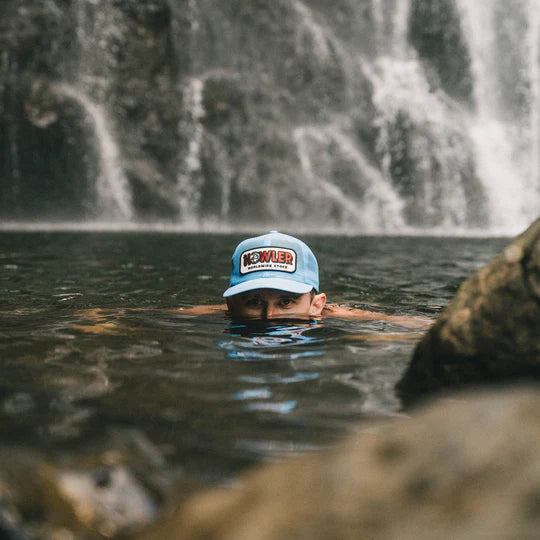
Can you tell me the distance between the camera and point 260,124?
25875 millimetres

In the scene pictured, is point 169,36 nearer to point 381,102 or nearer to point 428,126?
point 381,102

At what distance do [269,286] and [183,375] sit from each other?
5.06ft

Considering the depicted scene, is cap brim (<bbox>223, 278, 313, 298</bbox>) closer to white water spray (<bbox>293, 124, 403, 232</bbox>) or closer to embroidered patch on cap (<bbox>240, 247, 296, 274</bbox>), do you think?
embroidered patch on cap (<bbox>240, 247, 296, 274</bbox>)

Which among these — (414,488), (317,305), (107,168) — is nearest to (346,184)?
(107,168)

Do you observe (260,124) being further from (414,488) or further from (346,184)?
(414,488)

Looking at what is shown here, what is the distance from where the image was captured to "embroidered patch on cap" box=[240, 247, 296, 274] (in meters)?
4.80

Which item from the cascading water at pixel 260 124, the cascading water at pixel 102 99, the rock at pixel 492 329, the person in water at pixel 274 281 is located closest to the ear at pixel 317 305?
the person in water at pixel 274 281

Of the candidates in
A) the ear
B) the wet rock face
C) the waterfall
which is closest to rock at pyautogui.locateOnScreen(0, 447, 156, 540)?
the ear

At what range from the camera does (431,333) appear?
2.88 m

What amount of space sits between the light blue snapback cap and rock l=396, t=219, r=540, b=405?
6.38 ft

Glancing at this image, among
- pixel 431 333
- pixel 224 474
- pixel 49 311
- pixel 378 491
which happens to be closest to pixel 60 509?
pixel 224 474

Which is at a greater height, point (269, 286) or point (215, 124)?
point (215, 124)

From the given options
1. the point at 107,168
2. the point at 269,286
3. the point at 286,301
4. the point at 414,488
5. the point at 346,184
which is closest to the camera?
the point at 414,488

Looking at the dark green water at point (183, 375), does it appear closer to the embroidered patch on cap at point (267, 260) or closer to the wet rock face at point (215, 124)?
the embroidered patch on cap at point (267, 260)
